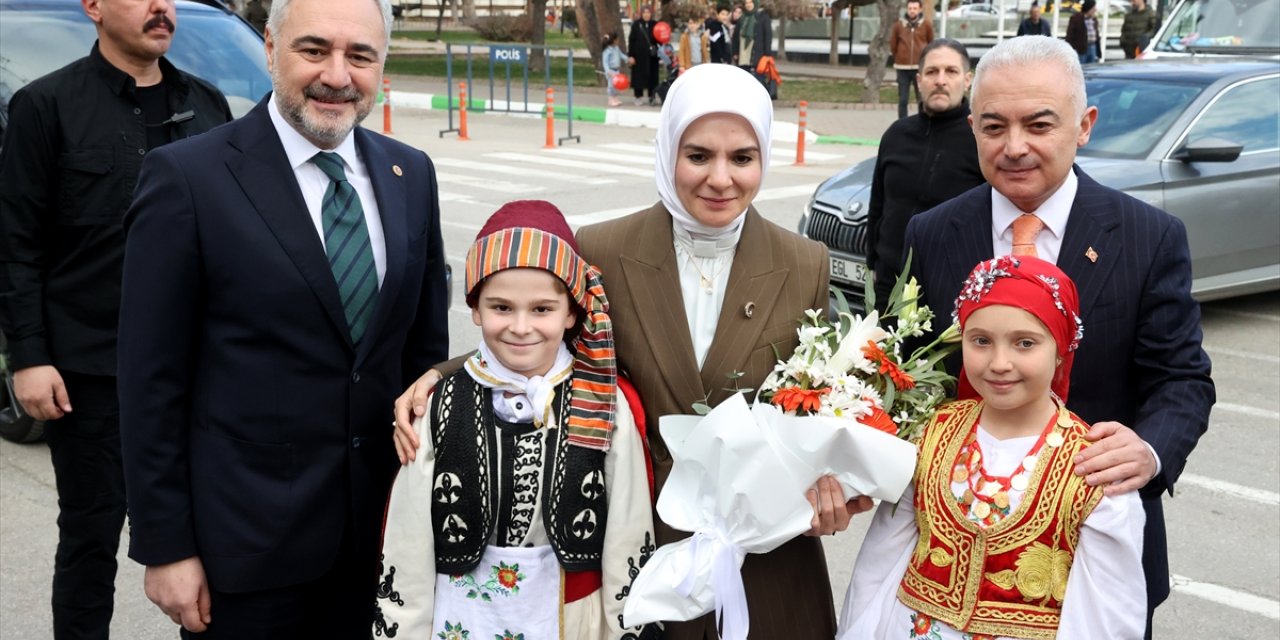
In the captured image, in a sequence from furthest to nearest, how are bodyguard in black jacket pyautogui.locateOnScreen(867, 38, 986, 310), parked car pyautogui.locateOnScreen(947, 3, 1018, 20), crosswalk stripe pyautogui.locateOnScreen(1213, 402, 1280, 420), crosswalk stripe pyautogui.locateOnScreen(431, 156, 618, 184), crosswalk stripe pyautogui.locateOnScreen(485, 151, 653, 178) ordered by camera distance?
1. parked car pyautogui.locateOnScreen(947, 3, 1018, 20)
2. crosswalk stripe pyautogui.locateOnScreen(485, 151, 653, 178)
3. crosswalk stripe pyautogui.locateOnScreen(431, 156, 618, 184)
4. crosswalk stripe pyautogui.locateOnScreen(1213, 402, 1280, 420)
5. bodyguard in black jacket pyautogui.locateOnScreen(867, 38, 986, 310)

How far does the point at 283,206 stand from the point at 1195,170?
7.32 m

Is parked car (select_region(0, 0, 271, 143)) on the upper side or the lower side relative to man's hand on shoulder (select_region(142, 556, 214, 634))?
upper

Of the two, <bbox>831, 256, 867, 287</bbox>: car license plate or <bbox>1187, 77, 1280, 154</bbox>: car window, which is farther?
<bbox>1187, 77, 1280, 154</bbox>: car window

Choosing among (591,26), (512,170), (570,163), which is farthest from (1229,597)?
(591,26)

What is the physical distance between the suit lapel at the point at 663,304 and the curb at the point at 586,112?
56.2ft

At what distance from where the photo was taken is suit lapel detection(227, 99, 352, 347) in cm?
276

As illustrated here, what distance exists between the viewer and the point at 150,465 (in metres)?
2.75

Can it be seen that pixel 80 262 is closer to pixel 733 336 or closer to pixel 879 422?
pixel 733 336

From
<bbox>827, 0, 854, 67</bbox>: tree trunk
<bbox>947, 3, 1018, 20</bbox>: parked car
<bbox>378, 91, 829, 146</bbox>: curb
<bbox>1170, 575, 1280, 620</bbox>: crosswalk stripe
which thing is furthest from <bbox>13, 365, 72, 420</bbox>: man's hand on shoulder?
<bbox>947, 3, 1018, 20</bbox>: parked car

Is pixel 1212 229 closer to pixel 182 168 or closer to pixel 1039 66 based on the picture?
pixel 1039 66

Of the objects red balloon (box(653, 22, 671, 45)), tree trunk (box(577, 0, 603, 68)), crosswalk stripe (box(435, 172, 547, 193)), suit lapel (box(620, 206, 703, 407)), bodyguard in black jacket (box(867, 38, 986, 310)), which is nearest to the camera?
suit lapel (box(620, 206, 703, 407))

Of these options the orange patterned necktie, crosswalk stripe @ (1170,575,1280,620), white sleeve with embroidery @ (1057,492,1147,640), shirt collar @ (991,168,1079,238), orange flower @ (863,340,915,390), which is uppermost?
shirt collar @ (991,168,1079,238)

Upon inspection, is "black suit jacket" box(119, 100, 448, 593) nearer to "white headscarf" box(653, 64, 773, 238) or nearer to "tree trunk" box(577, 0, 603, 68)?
"white headscarf" box(653, 64, 773, 238)

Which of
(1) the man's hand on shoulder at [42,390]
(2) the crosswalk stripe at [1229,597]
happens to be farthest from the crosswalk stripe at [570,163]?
(1) the man's hand on shoulder at [42,390]
